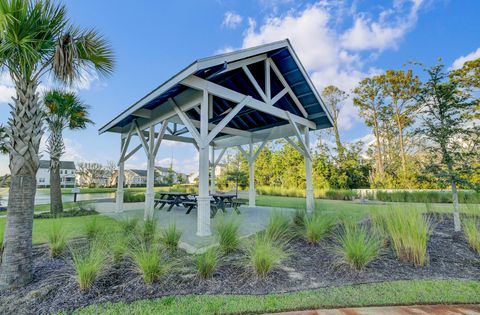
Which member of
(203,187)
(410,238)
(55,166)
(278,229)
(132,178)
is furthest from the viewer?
(132,178)

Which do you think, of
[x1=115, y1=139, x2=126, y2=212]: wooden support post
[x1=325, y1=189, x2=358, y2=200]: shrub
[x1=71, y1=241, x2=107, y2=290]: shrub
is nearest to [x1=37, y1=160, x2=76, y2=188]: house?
[x1=115, y1=139, x2=126, y2=212]: wooden support post

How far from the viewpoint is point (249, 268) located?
324 cm

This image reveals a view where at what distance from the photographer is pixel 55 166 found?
9.50m

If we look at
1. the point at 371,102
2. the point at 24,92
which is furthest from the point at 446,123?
the point at 371,102

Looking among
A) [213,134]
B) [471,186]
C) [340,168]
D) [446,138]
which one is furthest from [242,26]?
[340,168]

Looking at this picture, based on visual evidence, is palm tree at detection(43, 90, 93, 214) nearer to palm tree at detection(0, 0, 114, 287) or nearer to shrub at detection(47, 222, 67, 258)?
shrub at detection(47, 222, 67, 258)

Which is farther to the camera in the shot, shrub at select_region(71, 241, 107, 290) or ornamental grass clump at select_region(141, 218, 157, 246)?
ornamental grass clump at select_region(141, 218, 157, 246)

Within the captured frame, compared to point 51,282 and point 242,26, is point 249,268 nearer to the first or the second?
Result: point 51,282

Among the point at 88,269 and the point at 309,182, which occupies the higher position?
the point at 309,182

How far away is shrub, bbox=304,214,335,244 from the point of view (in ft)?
14.9

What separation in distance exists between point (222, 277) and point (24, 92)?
12.6 feet

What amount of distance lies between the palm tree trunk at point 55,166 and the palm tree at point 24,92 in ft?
24.4

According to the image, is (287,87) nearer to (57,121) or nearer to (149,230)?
(149,230)

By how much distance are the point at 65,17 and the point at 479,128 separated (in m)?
8.43
